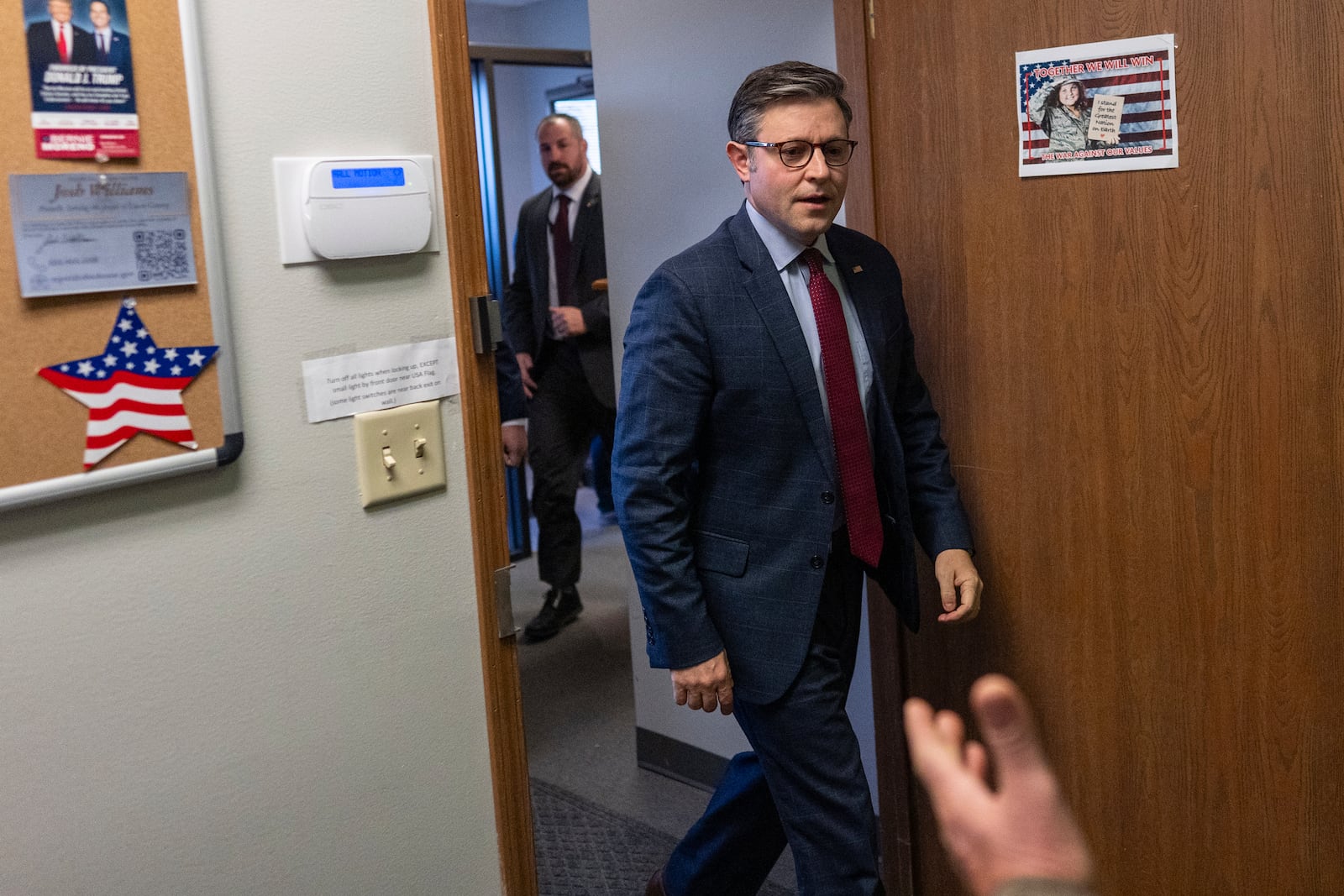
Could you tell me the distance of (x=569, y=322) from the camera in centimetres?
367

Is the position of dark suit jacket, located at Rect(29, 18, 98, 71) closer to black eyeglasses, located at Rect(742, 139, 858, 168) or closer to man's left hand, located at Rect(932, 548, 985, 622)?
black eyeglasses, located at Rect(742, 139, 858, 168)

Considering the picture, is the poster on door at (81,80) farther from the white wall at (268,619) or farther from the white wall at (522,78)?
the white wall at (522,78)

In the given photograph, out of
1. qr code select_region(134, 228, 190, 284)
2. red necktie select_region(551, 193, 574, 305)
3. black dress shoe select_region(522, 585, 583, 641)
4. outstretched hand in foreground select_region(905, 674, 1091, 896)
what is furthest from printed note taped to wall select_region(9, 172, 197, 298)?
black dress shoe select_region(522, 585, 583, 641)

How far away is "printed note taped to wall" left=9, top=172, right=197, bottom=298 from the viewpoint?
1192mm

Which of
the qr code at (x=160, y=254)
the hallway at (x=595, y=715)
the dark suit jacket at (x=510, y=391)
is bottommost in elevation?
the hallway at (x=595, y=715)

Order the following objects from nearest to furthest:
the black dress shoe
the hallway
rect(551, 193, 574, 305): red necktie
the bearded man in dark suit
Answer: the hallway → the bearded man in dark suit → rect(551, 193, 574, 305): red necktie → the black dress shoe

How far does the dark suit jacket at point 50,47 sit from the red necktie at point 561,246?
2.73 meters

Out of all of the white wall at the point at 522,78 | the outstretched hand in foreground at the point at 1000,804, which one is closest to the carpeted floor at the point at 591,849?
the outstretched hand in foreground at the point at 1000,804

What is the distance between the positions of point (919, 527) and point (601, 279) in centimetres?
195

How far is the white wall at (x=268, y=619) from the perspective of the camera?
1.27 meters

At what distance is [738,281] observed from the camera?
1.91 meters

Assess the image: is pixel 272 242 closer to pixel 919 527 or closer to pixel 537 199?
pixel 919 527

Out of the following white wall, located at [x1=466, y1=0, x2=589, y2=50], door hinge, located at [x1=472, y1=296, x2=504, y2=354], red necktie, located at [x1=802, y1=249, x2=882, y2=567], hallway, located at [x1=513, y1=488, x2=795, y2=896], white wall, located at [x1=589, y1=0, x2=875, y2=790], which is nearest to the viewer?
door hinge, located at [x1=472, y1=296, x2=504, y2=354]

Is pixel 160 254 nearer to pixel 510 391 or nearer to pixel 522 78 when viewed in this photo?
pixel 510 391
